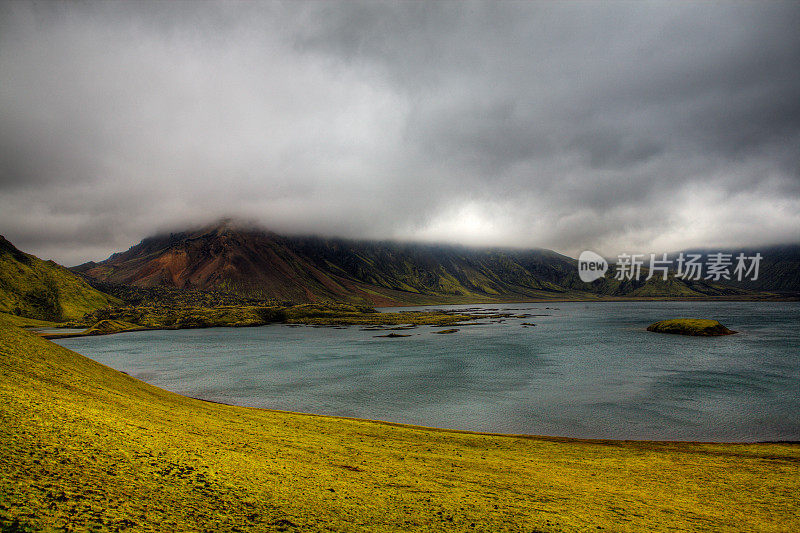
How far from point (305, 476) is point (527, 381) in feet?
171

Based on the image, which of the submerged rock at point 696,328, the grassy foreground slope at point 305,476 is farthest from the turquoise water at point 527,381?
the grassy foreground slope at point 305,476

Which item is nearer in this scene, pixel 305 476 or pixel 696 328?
pixel 305 476

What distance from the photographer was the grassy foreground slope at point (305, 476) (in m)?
10.9

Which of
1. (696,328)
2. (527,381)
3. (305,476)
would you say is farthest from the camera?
(696,328)

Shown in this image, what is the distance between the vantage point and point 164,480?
Result: 12688 mm

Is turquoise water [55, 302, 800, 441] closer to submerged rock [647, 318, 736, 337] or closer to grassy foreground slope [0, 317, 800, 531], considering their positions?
submerged rock [647, 318, 736, 337]

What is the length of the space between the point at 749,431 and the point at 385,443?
126 feet

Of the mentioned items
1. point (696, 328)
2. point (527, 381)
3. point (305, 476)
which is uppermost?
point (305, 476)

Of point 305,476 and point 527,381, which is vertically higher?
point 305,476

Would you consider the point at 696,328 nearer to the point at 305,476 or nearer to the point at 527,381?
the point at 527,381

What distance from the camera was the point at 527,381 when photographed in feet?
200

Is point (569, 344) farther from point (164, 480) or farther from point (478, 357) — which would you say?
point (164, 480)

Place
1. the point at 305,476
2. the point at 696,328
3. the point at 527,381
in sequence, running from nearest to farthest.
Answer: the point at 305,476
the point at 527,381
the point at 696,328

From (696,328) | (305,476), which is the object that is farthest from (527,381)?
(696,328)
